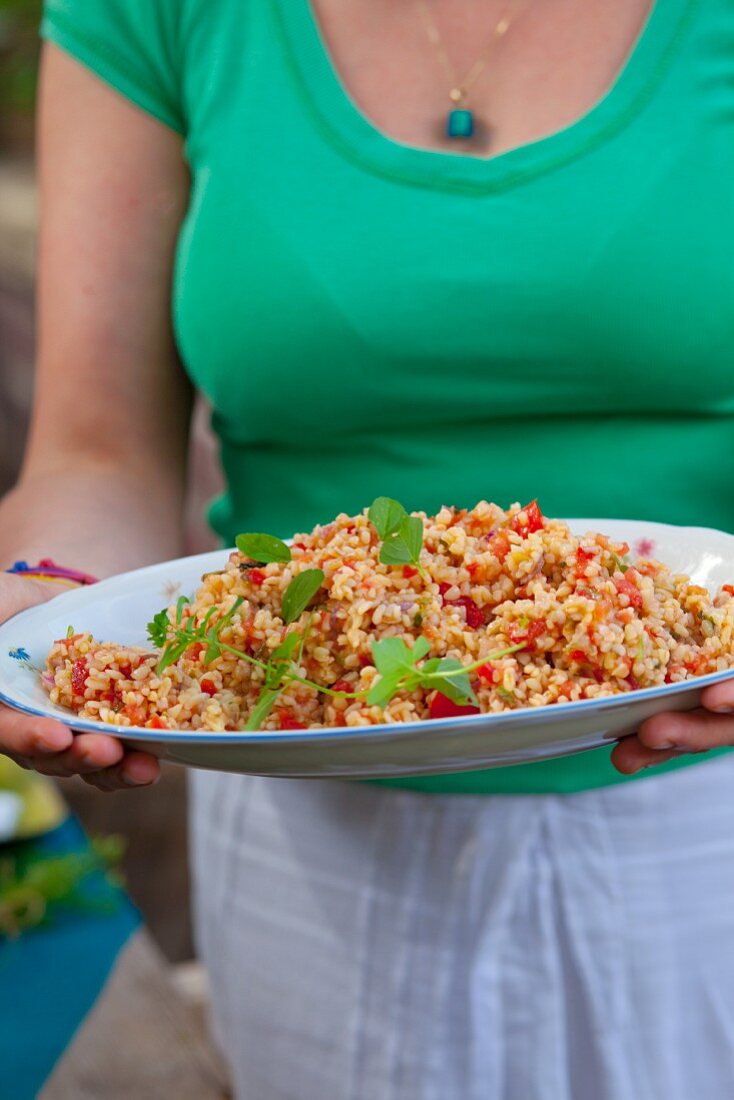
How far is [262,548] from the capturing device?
992 mm

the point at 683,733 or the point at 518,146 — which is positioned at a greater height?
the point at 518,146

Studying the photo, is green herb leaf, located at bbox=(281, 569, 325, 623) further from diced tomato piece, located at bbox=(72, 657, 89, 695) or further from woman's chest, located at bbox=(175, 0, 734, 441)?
woman's chest, located at bbox=(175, 0, 734, 441)

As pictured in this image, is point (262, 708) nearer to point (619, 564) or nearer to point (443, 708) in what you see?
point (443, 708)

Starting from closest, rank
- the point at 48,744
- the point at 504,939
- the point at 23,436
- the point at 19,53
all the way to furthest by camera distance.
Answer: the point at 48,744, the point at 504,939, the point at 23,436, the point at 19,53

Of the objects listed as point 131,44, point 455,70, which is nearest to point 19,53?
point 131,44

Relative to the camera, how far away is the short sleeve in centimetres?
134

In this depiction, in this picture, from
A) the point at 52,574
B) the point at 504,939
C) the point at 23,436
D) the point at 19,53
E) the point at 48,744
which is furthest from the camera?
the point at 19,53

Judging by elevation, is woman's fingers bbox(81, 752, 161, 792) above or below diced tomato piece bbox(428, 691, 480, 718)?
below

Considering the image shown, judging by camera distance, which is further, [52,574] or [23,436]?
[23,436]

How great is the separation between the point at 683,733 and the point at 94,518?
691mm

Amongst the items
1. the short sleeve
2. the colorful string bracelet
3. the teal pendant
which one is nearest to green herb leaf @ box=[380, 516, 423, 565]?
the colorful string bracelet

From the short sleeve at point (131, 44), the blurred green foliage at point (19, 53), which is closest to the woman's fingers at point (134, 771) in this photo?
the short sleeve at point (131, 44)

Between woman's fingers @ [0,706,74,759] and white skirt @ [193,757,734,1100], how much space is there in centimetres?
48

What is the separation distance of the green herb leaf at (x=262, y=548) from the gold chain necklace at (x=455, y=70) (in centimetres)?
50
